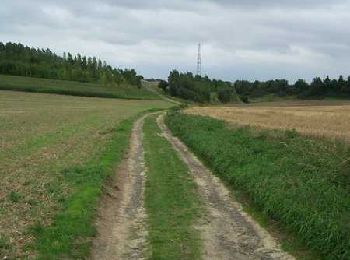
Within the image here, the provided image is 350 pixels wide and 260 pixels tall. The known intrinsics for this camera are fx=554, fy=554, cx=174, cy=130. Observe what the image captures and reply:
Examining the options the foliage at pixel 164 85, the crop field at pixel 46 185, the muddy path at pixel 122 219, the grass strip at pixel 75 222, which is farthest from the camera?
the foliage at pixel 164 85

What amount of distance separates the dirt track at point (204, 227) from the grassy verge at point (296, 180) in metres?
0.61

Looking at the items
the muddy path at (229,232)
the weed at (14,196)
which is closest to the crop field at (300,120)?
the muddy path at (229,232)

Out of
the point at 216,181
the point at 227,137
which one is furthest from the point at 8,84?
Result: the point at 216,181

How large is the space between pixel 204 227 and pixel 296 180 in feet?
12.8

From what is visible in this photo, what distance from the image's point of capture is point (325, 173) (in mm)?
15086

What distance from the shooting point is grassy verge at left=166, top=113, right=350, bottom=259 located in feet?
35.1

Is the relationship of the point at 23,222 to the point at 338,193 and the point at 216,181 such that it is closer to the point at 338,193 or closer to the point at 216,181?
the point at 338,193

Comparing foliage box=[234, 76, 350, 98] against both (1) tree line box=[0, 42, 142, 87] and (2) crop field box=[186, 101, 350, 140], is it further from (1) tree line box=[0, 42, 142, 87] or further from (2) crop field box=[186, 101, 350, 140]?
(2) crop field box=[186, 101, 350, 140]

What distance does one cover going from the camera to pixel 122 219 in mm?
12836

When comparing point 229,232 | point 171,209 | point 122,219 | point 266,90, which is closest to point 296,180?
point 171,209

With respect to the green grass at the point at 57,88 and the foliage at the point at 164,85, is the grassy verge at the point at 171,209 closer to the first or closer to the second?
the green grass at the point at 57,88

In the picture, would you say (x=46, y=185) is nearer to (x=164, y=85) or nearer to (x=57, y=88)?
(x=57, y=88)

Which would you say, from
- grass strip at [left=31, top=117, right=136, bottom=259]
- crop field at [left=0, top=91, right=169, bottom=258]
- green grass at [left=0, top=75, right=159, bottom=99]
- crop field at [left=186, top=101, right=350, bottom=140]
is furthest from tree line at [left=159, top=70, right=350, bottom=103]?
grass strip at [left=31, top=117, right=136, bottom=259]

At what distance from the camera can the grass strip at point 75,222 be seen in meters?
9.86
